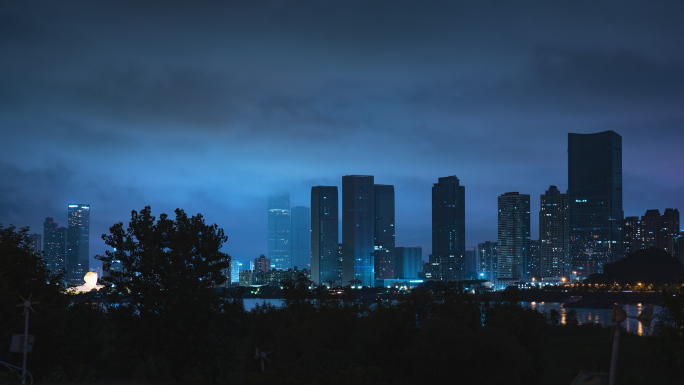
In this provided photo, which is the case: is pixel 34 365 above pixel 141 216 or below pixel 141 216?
below

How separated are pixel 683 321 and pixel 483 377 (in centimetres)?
1287

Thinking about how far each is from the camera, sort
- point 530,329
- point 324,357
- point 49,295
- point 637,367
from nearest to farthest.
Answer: point 324,357 < point 49,295 < point 530,329 < point 637,367

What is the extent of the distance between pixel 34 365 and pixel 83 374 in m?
6.00

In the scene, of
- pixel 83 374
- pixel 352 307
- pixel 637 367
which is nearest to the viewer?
pixel 83 374

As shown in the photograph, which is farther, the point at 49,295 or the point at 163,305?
the point at 49,295

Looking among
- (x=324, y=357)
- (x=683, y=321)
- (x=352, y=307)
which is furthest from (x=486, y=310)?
(x=324, y=357)

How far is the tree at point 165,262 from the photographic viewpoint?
3019 centimetres

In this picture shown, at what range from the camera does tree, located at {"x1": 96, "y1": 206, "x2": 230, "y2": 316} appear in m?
30.2

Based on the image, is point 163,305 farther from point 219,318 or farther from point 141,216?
point 141,216

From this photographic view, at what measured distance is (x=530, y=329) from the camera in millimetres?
37344

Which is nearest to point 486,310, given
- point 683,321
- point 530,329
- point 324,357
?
point 530,329

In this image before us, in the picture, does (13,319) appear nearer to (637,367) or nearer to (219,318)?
(219,318)

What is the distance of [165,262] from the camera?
31.0m

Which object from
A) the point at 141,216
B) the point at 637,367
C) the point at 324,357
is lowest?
the point at 637,367
